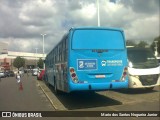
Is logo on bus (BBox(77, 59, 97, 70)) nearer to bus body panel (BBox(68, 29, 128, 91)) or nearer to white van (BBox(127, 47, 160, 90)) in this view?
bus body panel (BBox(68, 29, 128, 91))

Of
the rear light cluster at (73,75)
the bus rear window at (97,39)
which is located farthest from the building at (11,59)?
the rear light cluster at (73,75)

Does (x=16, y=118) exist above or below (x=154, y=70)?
below

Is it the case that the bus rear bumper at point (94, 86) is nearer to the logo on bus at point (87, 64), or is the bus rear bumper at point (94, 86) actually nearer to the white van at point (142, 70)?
the logo on bus at point (87, 64)

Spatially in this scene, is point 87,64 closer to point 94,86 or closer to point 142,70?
point 94,86

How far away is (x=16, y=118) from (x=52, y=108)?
3235mm

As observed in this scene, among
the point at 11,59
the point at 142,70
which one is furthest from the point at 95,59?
the point at 11,59

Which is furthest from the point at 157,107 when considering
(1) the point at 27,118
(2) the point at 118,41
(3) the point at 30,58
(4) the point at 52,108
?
(3) the point at 30,58

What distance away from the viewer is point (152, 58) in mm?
16844

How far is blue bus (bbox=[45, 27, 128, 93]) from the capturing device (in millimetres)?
11922

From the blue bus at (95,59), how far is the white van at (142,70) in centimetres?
322

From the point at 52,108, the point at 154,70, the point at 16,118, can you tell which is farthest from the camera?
the point at 154,70

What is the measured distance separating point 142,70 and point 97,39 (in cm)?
438

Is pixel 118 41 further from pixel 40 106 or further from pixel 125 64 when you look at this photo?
pixel 40 106

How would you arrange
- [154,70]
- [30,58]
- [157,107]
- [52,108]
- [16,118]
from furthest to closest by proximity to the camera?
[30,58], [154,70], [52,108], [157,107], [16,118]
